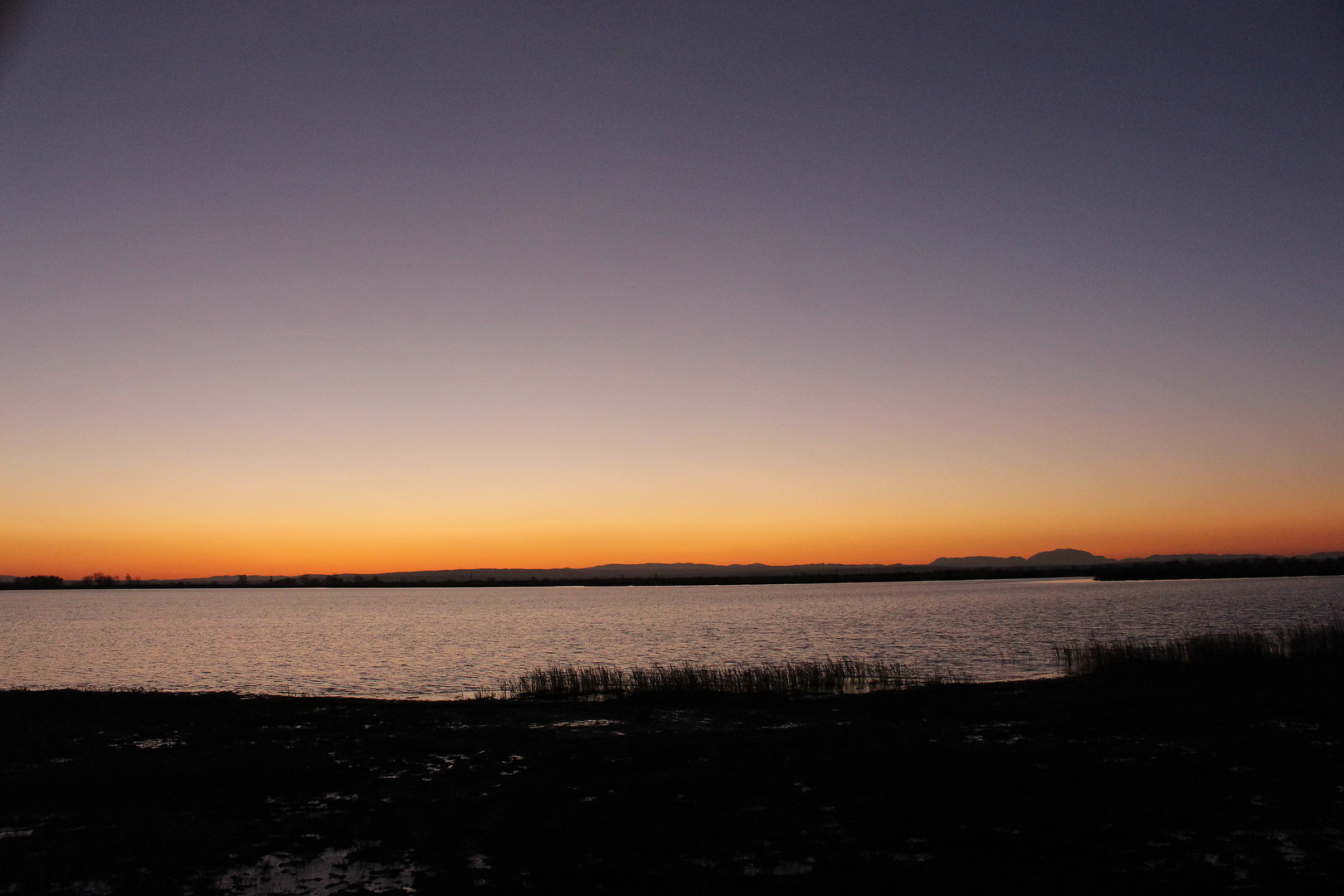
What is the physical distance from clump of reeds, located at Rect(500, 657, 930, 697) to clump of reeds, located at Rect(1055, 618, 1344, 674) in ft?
25.3

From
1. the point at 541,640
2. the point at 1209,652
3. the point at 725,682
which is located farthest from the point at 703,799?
the point at 541,640

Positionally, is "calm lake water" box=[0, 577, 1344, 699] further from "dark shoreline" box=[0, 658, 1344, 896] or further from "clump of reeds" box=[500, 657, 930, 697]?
"dark shoreline" box=[0, 658, 1344, 896]

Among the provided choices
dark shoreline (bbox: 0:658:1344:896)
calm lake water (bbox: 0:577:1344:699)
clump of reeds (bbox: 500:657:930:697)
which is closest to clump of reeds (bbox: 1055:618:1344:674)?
calm lake water (bbox: 0:577:1344:699)

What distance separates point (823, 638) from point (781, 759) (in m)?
42.7

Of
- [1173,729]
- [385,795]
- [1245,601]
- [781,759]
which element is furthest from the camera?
[1245,601]

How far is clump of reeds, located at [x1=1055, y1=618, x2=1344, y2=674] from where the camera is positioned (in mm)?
34438

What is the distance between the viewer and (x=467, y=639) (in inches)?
2653

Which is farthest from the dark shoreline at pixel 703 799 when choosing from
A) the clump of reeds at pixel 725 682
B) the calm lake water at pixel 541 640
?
the calm lake water at pixel 541 640

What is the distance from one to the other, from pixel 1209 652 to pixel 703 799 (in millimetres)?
31672

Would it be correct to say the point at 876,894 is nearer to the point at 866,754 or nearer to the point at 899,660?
the point at 866,754

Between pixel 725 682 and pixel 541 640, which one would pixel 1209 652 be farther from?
pixel 541 640

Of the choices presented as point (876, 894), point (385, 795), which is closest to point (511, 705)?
point (385, 795)

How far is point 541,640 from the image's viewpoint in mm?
65688

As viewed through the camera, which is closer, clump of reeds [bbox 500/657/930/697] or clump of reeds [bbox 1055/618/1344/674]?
clump of reeds [bbox 500/657/930/697]
